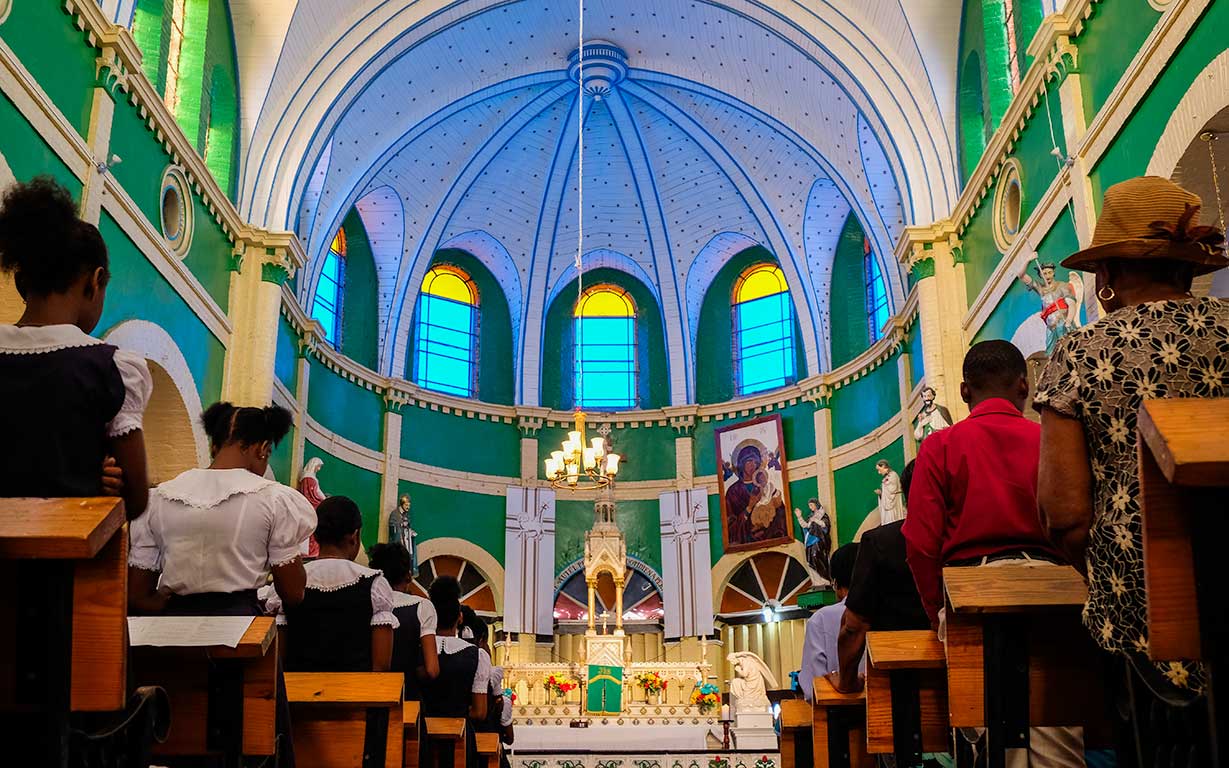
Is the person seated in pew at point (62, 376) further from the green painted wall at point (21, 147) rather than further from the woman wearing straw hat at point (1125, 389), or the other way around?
the green painted wall at point (21, 147)

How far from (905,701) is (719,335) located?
16745mm

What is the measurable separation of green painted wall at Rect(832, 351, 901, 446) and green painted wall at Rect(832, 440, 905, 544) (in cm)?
46

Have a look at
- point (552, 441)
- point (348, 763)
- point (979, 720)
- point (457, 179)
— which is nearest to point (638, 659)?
point (552, 441)

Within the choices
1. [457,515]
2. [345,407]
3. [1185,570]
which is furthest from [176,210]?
[1185,570]

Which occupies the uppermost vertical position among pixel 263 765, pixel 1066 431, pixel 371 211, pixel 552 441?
pixel 371 211

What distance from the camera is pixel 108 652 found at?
2.11m

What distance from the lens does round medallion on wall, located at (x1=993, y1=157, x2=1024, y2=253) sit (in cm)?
A: 1048

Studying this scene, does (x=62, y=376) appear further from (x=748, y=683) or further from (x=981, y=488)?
(x=748, y=683)

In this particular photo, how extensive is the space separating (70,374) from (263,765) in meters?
1.29

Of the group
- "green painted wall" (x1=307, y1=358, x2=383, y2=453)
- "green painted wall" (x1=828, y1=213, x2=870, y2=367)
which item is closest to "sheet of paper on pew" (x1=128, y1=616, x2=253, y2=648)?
"green painted wall" (x1=307, y1=358, x2=383, y2=453)

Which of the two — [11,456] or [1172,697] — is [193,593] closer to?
[11,456]

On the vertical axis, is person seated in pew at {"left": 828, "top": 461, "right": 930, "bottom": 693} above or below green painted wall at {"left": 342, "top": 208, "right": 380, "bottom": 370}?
below

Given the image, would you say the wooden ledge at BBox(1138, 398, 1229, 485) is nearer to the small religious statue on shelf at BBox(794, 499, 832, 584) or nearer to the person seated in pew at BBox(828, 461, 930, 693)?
the person seated in pew at BBox(828, 461, 930, 693)

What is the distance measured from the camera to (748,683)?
11.2 metres
